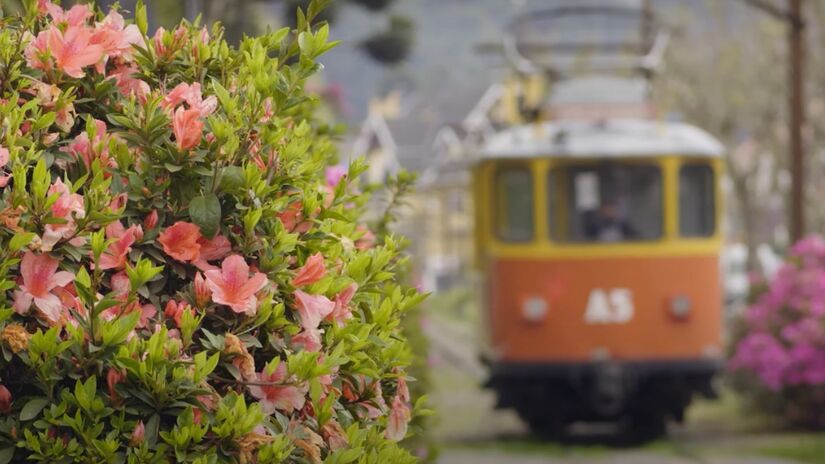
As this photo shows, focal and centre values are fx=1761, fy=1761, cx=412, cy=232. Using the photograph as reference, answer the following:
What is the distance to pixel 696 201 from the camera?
1622cm

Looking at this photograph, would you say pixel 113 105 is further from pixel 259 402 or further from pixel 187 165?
pixel 259 402

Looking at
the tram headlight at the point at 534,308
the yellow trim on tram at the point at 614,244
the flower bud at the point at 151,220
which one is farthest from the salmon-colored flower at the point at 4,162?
the yellow trim on tram at the point at 614,244

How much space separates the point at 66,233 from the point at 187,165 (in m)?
0.30

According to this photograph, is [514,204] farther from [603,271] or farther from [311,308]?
[311,308]

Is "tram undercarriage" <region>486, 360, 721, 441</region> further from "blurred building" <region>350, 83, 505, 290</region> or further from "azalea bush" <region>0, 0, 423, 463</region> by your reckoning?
"blurred building" <region>350, 83, 505, 290</region>

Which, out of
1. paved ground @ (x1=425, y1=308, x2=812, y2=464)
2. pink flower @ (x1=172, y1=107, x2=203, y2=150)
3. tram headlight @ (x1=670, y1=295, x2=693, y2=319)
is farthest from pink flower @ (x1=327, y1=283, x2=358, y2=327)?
tram headlight @ (x1=670, y1=295, x2=693, y2=319)

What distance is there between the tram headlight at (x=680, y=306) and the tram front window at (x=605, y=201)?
63 centimetres

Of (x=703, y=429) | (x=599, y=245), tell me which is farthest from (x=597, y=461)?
(x=703, y=429)

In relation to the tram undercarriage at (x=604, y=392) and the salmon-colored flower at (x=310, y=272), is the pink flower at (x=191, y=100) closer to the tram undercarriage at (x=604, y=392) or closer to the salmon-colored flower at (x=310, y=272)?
the salmon-colored flower at (x=310, y=272)

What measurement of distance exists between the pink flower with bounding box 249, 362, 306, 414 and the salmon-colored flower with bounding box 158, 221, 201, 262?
0.30 meters

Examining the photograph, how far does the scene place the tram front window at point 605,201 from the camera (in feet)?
52.5

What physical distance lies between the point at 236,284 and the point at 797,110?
16131mm

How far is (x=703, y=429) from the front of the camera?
17.6 m

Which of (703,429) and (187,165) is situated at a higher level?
(187,165)
